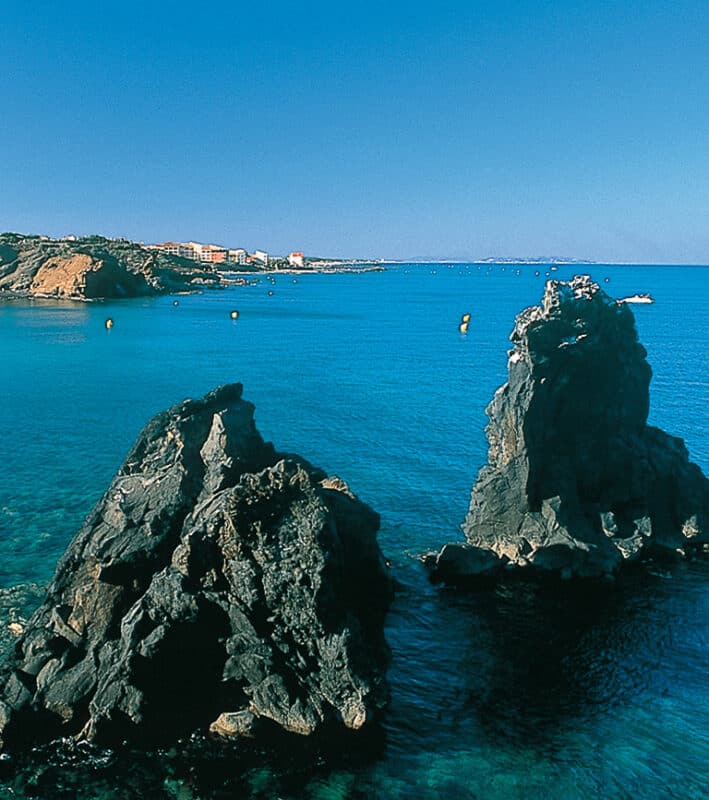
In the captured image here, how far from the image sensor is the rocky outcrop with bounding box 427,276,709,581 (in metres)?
36.4

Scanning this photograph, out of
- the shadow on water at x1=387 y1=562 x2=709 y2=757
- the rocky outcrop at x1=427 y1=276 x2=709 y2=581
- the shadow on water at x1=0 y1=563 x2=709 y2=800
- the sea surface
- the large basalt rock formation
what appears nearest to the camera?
the shadow on water at x1=0 y1=563 x2=709 y2=800

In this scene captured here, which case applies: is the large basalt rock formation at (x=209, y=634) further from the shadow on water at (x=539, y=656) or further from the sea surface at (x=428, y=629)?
the shadow on water at (x=539, y=656)

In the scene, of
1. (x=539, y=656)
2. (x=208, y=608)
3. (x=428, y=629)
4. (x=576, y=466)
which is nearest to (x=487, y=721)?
(x=539, y=656)

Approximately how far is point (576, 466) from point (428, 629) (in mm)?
13964

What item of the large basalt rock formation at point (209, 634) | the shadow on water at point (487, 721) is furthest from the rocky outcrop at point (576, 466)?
the large basalt rock formation at point (209, 634)

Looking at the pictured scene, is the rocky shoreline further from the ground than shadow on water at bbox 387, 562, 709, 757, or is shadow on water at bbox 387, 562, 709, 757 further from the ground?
the rocky shoreline

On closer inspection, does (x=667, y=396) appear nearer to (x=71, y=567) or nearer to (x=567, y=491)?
(x=567, y=491)

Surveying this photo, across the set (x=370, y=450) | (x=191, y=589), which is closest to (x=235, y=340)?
(x=370, y=450)

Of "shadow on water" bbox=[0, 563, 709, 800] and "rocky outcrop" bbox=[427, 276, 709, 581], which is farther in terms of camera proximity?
"rocky outcrop" bbox=[427, 276, 709, 581]

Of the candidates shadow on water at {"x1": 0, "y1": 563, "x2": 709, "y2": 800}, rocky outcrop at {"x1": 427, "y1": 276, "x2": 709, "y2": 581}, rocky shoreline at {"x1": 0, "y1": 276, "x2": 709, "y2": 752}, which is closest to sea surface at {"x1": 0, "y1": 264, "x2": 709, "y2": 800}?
shadow on water at {"x1": 0, "y1": 563, "x2": 709, "y2": 800}

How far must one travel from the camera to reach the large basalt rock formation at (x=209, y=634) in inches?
910

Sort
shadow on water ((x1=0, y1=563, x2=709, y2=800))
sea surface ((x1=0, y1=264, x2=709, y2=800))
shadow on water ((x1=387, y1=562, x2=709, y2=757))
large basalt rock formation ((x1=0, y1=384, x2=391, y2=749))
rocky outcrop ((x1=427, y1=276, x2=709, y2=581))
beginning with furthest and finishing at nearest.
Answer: rocky outcrop ((x1=427, y1=276, x2=709, y2=581)) < shadow on water ((x1=387, y1=562, x2=709, y2=757)) < large basalt rock formation ((x1=0, y1=384, x2=391, y2=749)) < sea surface ((x1=0, y1=264, x2=709, y2=800)) < shadow on water ((x1=0, y1=563, x2=709, y2=800))

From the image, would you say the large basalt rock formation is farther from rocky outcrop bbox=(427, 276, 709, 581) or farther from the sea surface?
rocky outcrop bbox=(427, 276, 709, 581)

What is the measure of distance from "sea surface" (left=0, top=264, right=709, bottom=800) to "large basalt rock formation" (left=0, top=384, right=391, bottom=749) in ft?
4.23
